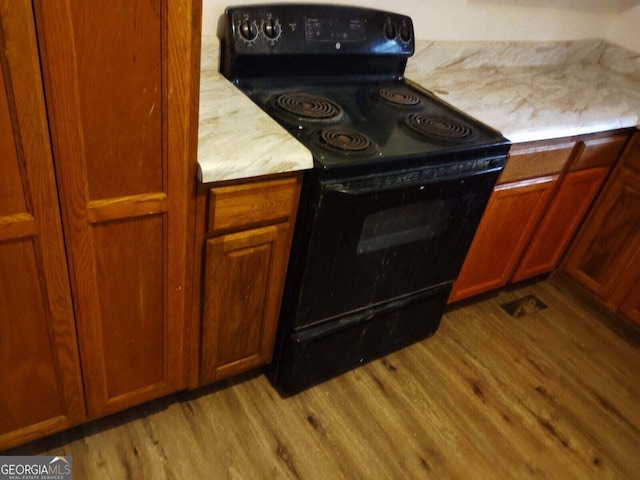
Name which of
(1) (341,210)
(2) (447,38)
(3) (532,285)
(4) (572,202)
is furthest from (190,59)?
(3) (532,285)

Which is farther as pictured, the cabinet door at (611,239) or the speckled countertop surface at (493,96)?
the cabinet door at (611,239)

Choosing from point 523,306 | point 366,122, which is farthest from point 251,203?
point 523,306

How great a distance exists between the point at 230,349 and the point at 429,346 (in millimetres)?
888

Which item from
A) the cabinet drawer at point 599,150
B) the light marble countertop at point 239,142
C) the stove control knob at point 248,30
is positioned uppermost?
the stove control knob at point 248,30

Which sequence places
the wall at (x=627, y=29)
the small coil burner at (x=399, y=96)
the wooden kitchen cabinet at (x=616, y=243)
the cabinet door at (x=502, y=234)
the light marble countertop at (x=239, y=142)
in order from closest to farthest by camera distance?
the light marble countertop at (x=239, y=142) < the small coil burner at (x=399, y=96) < the cabinet door at (x=502, y=234) < the wooden kitchen cabinet at (x=616, y=243) < the wall at (x=627, y=29)

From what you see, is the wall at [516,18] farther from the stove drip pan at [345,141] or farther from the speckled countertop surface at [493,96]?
the stove drip pan at [345,141]

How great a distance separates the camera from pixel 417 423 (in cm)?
173

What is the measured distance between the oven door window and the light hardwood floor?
Result: 0.36m

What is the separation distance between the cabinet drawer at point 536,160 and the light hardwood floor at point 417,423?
2.35 feet

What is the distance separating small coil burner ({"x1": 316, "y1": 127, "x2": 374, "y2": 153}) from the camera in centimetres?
135

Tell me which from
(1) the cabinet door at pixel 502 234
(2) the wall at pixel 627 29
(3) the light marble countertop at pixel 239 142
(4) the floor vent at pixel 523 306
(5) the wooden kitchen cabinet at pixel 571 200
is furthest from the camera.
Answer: (2) the wall at pixel 627 29

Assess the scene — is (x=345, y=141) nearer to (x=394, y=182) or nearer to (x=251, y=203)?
(x=394, y=182)

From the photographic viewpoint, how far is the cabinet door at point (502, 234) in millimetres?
1860

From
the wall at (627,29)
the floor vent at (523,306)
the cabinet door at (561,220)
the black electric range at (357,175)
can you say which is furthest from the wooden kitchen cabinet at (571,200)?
the wall at (627,29)
